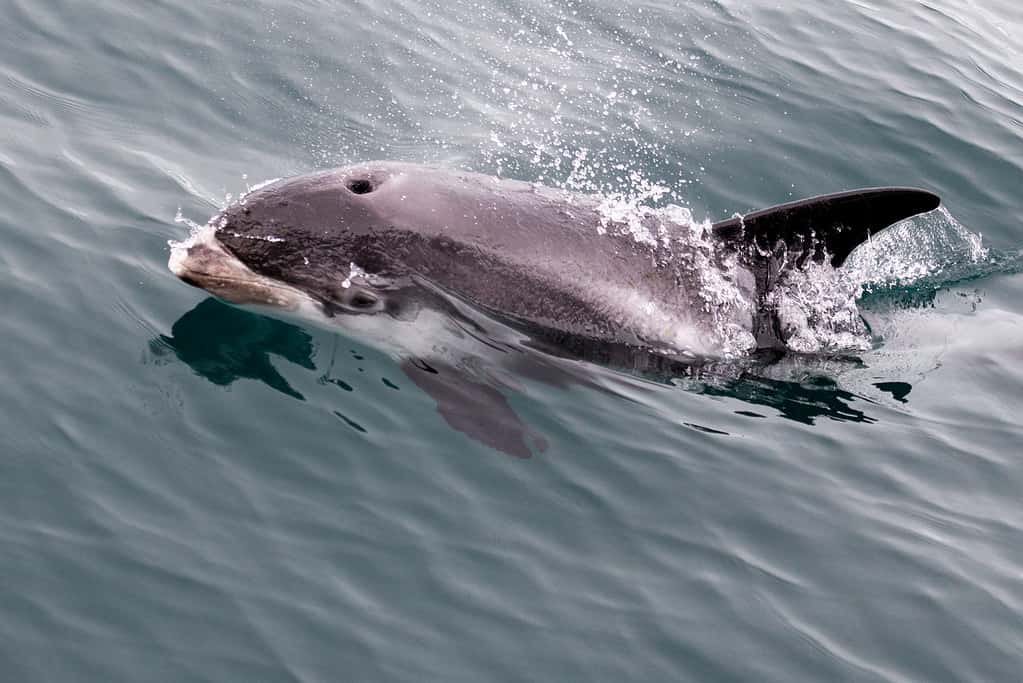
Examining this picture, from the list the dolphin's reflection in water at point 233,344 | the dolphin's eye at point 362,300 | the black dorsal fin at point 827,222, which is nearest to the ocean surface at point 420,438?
the dolphin's reflection in water at point 233,344

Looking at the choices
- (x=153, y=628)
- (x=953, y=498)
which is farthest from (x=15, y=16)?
(x=953, y=498)

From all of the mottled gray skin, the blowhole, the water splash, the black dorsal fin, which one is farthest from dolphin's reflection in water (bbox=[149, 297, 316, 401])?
the water splash

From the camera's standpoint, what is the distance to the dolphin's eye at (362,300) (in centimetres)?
910

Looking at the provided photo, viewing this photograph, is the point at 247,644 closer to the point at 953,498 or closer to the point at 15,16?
the point at 953,498

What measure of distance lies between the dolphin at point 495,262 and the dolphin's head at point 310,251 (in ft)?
0.03

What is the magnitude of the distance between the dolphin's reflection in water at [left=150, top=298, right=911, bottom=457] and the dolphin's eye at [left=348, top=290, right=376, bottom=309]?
41 centimetres

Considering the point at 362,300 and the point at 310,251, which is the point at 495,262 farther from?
the point at 310,251

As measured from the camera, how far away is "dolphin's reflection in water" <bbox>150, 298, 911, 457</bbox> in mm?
8531

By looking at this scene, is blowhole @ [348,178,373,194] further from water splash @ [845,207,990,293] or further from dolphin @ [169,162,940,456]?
water splash @ [845,207,990,293]

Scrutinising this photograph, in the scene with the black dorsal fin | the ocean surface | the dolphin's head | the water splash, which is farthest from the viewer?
the water splash

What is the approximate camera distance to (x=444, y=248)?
29.9 ft

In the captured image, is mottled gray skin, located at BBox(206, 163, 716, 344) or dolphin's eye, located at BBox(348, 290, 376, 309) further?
dolphin's eye, located at BBox(348, 290, 376, 309)

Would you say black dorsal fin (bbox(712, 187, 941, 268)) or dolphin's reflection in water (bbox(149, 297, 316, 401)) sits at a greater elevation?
black dorsal fin (bbox(712, 187, 941, 268))

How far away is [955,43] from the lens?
1869 cm
